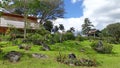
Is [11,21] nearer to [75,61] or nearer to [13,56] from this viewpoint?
[13,56]

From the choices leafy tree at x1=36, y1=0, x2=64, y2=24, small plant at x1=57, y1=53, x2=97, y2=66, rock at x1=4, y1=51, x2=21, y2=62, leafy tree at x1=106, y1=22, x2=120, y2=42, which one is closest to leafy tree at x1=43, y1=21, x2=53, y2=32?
leafy tree at x1=36, y1=0, x2=64, y2=24

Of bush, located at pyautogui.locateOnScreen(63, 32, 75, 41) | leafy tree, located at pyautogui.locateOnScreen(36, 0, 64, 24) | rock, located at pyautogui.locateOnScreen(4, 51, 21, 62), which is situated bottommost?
rock, located at pyautogui.locateOnScreen(4, 51, 21, 62)

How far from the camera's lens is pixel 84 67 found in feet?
62.3

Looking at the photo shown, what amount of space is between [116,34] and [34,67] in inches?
1537

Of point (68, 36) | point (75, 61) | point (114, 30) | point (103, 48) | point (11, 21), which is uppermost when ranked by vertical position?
point (11, 21)

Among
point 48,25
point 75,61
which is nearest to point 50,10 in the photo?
point 48,25

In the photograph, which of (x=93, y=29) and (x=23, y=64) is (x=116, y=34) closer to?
(x=93, y=29)

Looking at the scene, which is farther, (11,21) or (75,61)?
(11,21)

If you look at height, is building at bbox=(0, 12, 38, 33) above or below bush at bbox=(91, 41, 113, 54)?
above

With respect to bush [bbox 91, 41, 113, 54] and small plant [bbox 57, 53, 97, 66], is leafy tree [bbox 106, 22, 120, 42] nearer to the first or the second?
bush [bbox 91, 41, 113, 54]

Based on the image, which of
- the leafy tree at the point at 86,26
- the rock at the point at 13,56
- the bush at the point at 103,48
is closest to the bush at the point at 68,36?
the bush at the point at 103,48

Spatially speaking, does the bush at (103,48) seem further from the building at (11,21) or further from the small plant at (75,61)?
the building at (11,21)

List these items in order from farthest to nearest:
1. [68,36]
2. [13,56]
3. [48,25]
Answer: [48,25] < [68,36] < [13,56]

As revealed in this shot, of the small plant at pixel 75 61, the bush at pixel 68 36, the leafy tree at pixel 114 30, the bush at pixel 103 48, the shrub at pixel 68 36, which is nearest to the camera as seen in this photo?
the small plant at pixel 75 61
